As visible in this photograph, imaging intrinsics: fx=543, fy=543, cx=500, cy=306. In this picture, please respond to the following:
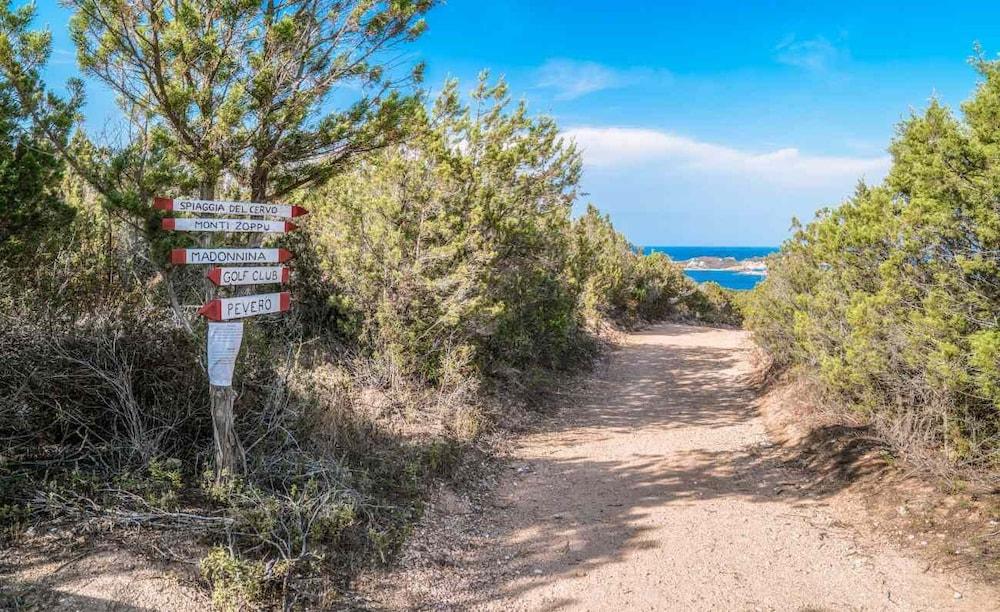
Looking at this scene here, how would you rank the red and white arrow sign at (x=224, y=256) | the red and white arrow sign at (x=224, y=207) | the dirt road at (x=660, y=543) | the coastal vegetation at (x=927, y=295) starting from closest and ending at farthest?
the red and white arrow sign at (x=224, y=256) → the red and white arrow sign at (x=224, y=207) → the dirt road at (x=660, y=543) → the coastal vegetation at (x=927, y=295)

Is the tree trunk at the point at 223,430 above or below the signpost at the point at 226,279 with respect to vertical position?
below

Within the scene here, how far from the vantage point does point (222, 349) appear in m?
4.07

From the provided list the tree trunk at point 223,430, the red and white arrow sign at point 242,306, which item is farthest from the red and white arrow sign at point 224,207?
the tree trunk at point 223,430

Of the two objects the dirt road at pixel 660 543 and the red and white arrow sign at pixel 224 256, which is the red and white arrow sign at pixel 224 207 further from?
the dirt road at pixel 660 543

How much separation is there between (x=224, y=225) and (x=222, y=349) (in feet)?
3.07

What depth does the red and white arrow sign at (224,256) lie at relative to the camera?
3.79m

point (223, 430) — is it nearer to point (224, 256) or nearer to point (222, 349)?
point (222, 349)

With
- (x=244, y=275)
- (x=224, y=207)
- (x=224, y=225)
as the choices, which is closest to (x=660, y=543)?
(x=244, y=275)

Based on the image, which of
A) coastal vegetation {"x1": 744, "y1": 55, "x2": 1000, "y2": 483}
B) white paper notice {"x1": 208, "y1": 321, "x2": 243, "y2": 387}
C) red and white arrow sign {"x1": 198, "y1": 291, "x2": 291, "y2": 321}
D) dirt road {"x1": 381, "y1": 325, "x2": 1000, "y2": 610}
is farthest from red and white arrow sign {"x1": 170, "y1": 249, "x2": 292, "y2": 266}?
coastal vegetation {"x1": 744, "y1": 55, "x2": 1000, "y2": 483}

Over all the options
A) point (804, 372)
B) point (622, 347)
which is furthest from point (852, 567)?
point (622, 347)

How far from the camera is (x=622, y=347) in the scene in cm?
1794

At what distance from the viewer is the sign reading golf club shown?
3.83 m

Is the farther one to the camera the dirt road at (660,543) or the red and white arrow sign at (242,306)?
the dirt road at (660,543)

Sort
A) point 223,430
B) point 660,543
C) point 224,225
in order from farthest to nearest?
point 660,543 < point 223,430 < point 224,225
